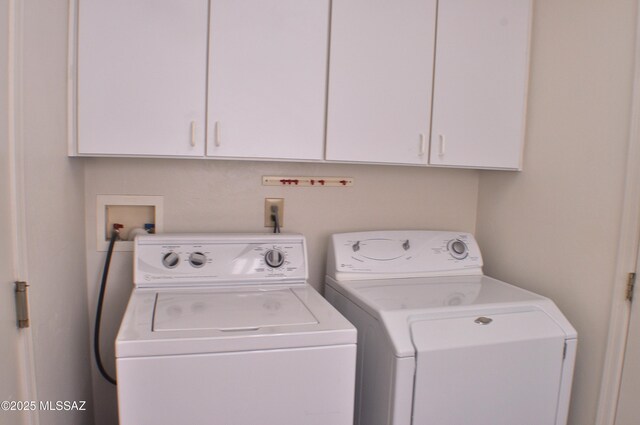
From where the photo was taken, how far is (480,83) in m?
1.80

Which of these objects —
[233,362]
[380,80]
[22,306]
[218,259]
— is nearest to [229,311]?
[233,362]

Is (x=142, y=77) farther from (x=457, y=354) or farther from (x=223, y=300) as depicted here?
(x=457, y=354)

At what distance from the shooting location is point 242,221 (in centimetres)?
189

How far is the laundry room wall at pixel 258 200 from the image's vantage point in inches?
69.8

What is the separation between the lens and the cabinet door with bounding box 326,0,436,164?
1.64 metres

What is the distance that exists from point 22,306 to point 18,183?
301 millimetres

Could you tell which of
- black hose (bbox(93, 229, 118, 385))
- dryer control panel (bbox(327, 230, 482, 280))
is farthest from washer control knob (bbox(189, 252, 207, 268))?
dryer control panel (bbox(327, 230, 482, 280))

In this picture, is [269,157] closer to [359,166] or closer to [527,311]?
[359,166]

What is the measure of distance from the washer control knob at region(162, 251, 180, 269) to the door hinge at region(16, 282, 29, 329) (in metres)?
0.54

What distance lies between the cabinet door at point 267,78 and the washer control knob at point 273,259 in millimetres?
376

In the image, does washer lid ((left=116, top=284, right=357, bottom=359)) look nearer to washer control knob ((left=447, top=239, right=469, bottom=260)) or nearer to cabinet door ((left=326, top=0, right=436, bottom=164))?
cabinet door ((left=326, top=0, right=436, bottom=164))

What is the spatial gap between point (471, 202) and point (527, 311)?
2.50 ft

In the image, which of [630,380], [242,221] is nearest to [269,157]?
[242,221]

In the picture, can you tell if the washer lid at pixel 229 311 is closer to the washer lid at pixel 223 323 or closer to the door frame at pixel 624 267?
the washer lid at pixel 223 323
